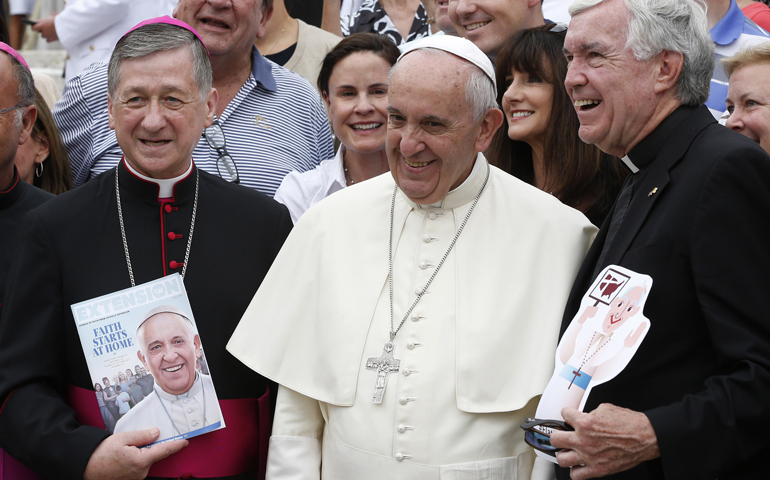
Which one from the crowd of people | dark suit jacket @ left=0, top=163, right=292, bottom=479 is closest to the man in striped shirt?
the crowd of people

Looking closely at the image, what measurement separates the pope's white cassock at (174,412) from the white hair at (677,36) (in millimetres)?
1851

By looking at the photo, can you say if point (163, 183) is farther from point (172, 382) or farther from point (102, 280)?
point (172, 382)

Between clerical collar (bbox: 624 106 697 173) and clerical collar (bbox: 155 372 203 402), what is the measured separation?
169cm

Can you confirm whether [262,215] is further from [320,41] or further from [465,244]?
[320,41]

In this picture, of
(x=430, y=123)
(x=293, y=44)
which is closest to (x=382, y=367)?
(x=430, y=123)

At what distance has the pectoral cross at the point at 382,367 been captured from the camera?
110 inches

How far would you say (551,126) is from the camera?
12.1ft

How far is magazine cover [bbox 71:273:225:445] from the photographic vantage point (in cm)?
279

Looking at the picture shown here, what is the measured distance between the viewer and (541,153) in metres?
3.80

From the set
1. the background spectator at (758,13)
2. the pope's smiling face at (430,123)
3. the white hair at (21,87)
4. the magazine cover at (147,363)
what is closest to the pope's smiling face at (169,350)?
the magazine cover at (147,363)

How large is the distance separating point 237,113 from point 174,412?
202cm

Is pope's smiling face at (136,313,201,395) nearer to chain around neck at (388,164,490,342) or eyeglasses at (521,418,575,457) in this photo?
chain around neck at (388,164,490,342)

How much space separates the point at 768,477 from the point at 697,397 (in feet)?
1.28

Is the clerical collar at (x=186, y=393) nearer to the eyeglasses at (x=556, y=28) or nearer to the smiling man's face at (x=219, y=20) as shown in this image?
the smiling man's face at (x=219, y=20)
